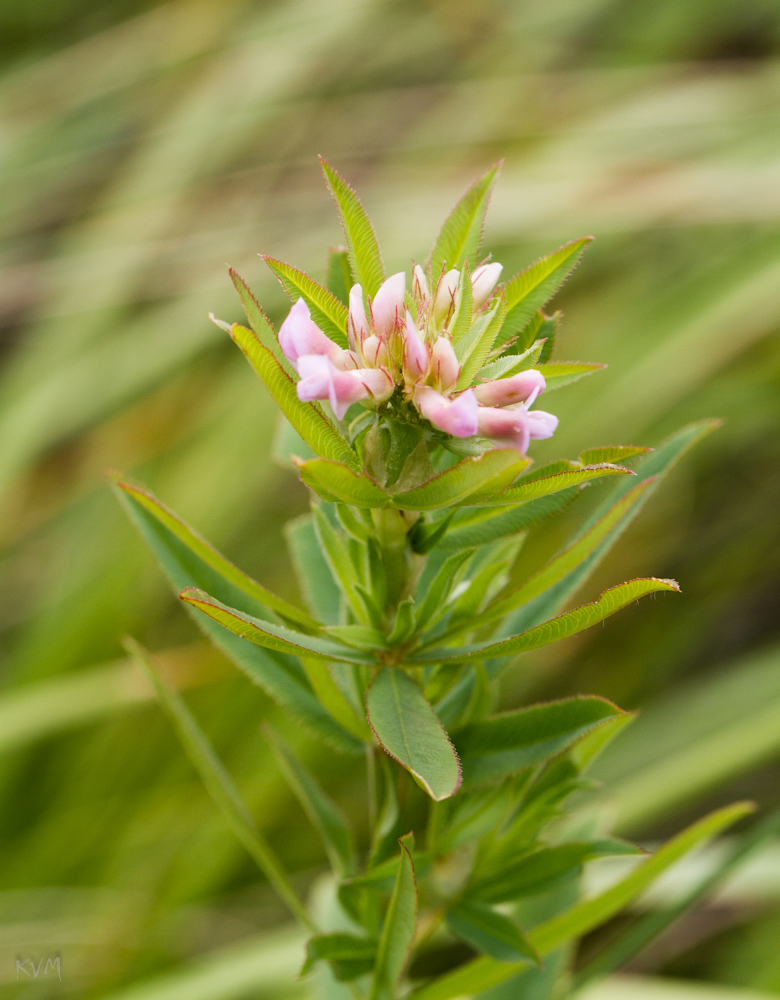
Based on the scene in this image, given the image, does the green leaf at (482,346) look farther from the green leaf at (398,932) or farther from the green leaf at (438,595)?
the green leaf at (398,932)

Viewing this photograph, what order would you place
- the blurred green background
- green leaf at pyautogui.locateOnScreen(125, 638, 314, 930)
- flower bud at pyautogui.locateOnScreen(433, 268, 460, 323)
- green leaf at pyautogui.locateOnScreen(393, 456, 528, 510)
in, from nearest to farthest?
green leaf at pyautogui.locateOnScreen(393, 456, 528, 510)
flower bud at pyautogui.locateOnScreen(433, 268, 460, 323)
green leaf at pyautogui.locateOnScreen(125, 638, 314, 930)
the blurred green background

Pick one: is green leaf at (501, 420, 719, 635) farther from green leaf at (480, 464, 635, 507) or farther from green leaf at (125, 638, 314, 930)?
green leaf at (125, 638, 314, 930)

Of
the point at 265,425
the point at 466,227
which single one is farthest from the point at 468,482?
the point at 265,425

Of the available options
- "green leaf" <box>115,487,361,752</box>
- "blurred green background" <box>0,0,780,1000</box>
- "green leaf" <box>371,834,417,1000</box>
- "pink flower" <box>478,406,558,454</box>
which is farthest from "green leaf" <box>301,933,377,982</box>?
"blurred green background" <box>0,0,780,1000</box>

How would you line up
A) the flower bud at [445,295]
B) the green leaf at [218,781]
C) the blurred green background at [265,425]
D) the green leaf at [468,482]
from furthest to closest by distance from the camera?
1. the blurred green background at [265,425]
2. the green leaf at [218,781]
3. the flower bud at [445,295]
4. the green leaf at [468,482]

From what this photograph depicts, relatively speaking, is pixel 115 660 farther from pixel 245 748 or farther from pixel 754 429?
pixel 754 429

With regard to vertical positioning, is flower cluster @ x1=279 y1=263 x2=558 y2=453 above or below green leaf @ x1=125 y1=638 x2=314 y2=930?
above

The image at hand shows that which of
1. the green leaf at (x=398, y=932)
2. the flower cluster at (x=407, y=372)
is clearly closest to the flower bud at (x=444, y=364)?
the flower cluster at (x=407, y=372)
